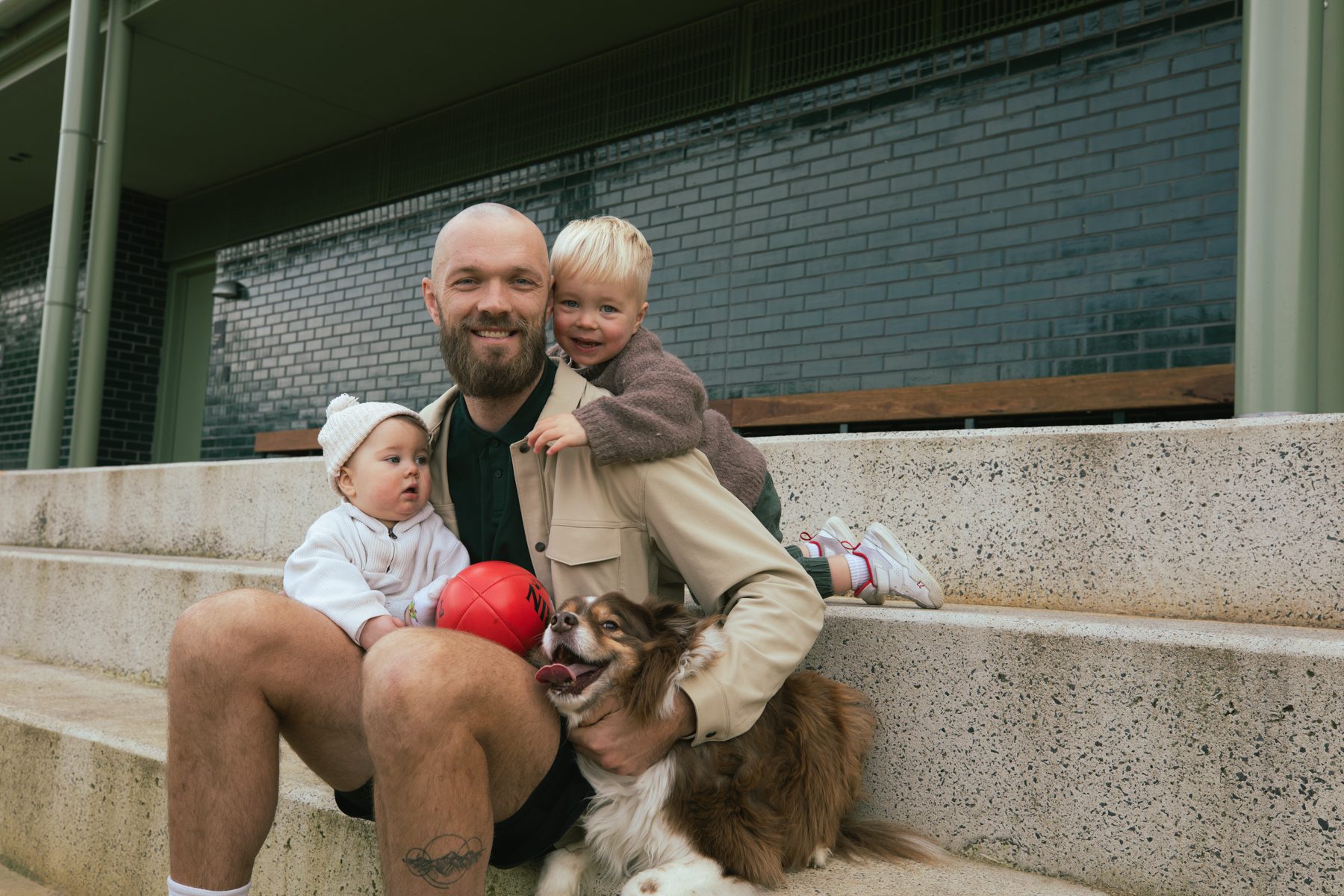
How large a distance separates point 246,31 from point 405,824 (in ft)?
26.5

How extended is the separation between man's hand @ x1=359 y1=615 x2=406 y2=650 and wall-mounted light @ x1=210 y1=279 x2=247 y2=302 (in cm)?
999

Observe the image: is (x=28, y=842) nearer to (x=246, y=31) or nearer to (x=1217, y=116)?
(x=1217, y=116)

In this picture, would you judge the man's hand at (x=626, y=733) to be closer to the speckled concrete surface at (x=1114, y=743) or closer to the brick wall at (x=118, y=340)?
the speckled concrete surface at (x=1114, y=743)

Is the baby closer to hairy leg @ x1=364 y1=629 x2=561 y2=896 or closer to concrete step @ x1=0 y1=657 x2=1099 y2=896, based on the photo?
hairy leg @ x1=364 y1=629 x2=561 y2=896

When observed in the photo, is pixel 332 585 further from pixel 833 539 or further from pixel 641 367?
pixel 833 539

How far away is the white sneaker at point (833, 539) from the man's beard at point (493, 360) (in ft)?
3.43

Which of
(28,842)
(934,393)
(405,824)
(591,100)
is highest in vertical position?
(591,100)

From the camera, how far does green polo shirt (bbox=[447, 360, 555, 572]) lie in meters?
2.31

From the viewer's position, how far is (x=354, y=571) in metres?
2.21

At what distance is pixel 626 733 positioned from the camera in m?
1.87

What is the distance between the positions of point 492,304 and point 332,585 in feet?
2.36

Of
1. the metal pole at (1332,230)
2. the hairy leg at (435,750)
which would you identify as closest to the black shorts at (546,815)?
the hairy leg at (435,750)

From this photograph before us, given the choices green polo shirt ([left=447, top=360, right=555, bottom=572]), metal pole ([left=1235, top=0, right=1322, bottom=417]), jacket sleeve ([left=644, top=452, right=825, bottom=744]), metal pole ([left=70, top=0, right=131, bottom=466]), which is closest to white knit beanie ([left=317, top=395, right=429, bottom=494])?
green polo shirt ([left=447, top=360, right=555, bottom=572])

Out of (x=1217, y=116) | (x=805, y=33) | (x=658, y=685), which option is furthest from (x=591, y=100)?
(x=658, y=685)
